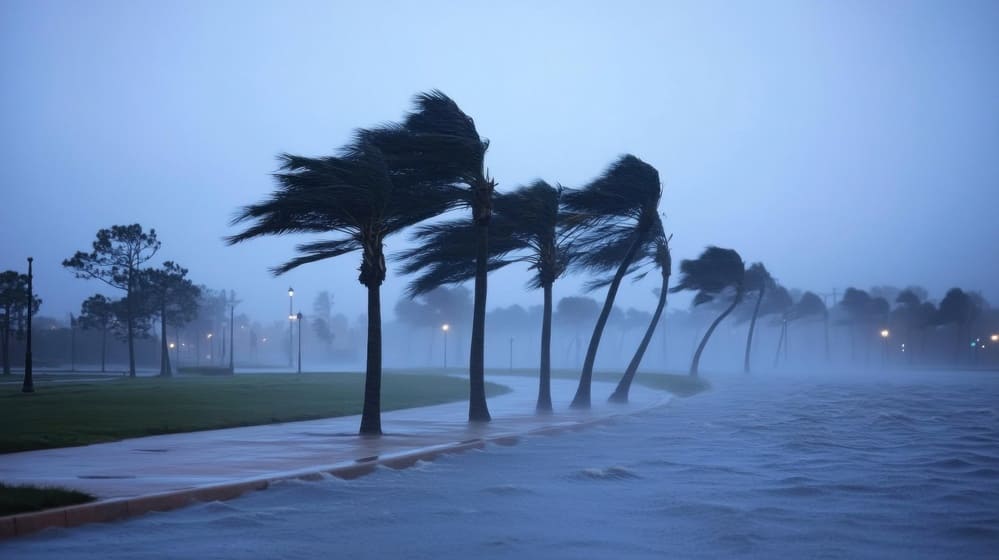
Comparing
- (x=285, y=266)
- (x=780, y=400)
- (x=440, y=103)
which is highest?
(x=440, y=103)

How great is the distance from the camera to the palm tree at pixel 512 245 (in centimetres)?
2445

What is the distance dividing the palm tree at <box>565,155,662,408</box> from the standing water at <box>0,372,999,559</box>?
12.2 m

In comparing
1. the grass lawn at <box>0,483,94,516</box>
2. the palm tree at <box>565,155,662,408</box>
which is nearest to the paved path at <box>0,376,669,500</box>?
the grass lawn at <box>0,483,94,516</box>

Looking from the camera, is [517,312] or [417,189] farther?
[517,312]

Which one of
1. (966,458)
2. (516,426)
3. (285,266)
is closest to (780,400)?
(516,426)

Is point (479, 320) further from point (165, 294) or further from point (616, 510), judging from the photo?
point (165, 294)

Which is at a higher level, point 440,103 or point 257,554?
point 440,103

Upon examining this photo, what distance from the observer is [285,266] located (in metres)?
18.5

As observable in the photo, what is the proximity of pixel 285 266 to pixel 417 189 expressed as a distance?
11.2 ft

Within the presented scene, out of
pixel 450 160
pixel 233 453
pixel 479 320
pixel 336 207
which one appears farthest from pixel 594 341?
pixel 233 453

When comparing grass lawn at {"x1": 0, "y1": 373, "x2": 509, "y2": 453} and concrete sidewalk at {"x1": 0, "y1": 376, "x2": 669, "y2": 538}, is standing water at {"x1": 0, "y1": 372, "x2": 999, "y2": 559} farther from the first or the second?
grass lawn at {"x1": 0, "y1": 373, "x2": 509, "y2": 453}

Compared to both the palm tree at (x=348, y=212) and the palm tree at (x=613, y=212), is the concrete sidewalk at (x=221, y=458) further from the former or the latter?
the palm tree at (x=613, y=212)

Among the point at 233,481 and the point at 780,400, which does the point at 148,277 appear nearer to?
the point at 780,400

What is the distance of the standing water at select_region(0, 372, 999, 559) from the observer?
7605 millimetres
